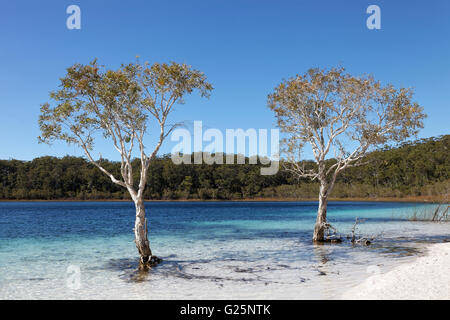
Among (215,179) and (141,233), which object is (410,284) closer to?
(141,233)

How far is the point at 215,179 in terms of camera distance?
15962cm

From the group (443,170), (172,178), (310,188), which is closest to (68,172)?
(172,178)

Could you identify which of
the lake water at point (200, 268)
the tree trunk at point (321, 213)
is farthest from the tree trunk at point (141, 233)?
the tree trunk at point (321, 213)

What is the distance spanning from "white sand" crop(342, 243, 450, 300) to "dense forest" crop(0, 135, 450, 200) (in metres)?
113

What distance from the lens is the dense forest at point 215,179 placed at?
12256cm

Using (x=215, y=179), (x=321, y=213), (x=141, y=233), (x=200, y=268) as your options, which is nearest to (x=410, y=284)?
(x=200, y=268)

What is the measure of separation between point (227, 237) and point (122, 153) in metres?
14.8

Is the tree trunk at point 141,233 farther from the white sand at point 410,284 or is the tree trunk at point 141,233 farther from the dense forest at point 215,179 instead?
the dense forest at point 215,179

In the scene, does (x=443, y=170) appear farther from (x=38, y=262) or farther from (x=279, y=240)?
(x=38, y=262)

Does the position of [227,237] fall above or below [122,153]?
below

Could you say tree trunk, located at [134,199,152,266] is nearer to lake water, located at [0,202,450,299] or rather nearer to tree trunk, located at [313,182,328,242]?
lake water, located at [0,202,450,299]

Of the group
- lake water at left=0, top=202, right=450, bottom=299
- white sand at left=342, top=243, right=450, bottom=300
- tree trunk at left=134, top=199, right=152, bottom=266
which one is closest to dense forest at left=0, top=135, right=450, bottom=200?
lake water at left=0, top=202, right=450, bottom=299
